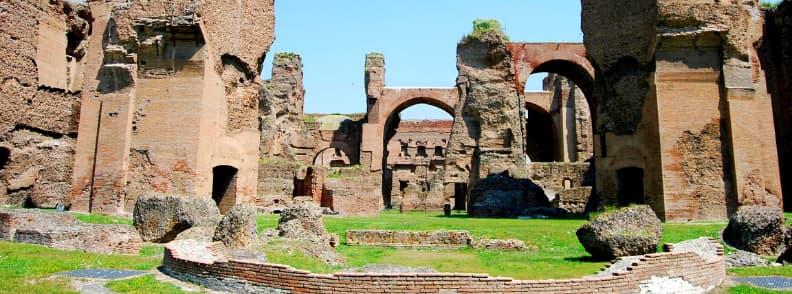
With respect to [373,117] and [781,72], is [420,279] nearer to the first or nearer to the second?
[781,72]

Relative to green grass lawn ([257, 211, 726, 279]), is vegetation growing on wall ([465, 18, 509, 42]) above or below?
above

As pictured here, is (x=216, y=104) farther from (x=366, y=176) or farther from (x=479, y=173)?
(x=479, y=173)

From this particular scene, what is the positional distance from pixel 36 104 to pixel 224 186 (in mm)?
6220

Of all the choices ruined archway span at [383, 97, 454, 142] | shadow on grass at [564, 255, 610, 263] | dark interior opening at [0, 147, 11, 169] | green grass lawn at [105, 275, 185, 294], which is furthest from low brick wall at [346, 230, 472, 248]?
ruined archway span at [383, 97, 454, 142]

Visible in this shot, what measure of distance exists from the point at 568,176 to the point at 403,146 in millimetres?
17037

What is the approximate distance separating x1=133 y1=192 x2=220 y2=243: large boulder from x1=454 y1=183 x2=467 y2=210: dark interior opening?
17935 millimetres

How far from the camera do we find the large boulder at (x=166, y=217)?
10320mm

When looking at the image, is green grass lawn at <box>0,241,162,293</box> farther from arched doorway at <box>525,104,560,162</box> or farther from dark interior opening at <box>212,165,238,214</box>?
arched doorway at <box>525,104,560,162</box>

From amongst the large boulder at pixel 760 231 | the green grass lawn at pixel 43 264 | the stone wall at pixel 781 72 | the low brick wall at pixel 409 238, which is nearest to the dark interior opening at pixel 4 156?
the green grass lawn at pixel 43 264

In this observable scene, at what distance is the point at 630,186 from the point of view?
17203 millimetres

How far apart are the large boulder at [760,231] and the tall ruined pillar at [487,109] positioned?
13.8 meters

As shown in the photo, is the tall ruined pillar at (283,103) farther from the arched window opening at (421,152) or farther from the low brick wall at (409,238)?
the low brick wall at (409,238)

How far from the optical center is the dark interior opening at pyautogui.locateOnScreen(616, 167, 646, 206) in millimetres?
16859

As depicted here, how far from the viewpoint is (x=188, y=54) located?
47.8 ft
